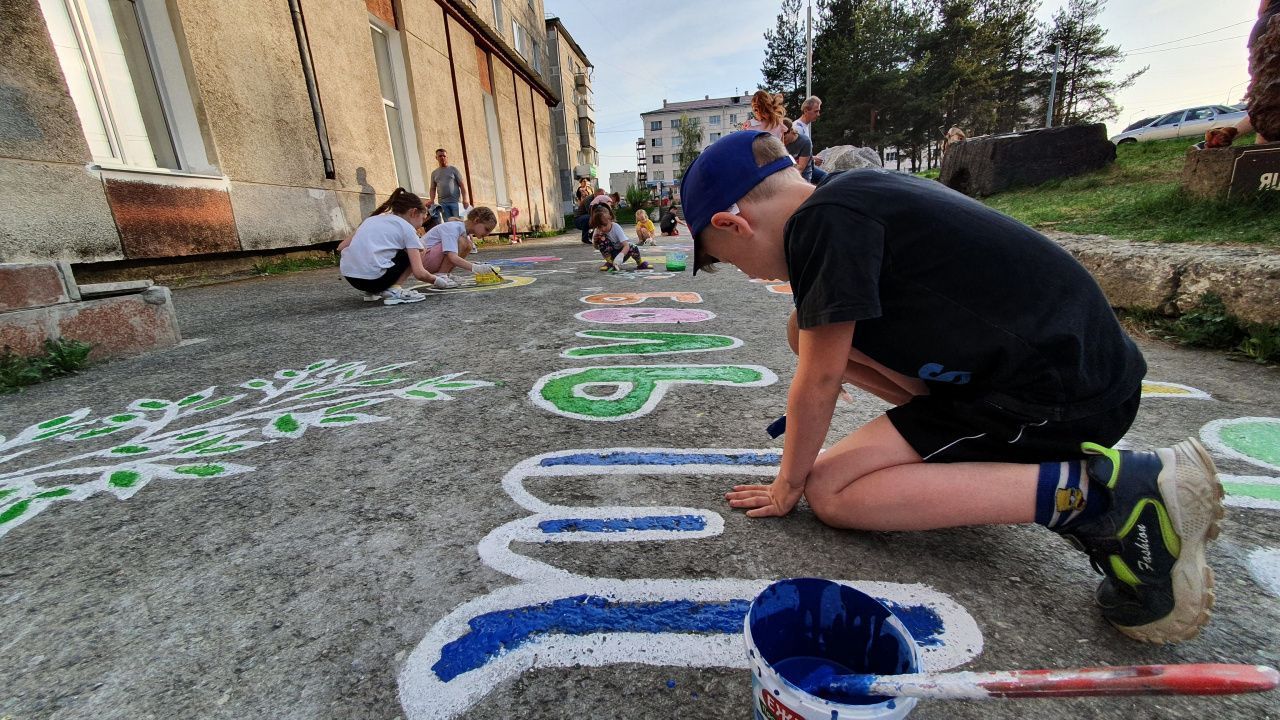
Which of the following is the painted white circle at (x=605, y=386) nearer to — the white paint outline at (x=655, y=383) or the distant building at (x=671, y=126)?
the white paint outline at (x=655, y=383)

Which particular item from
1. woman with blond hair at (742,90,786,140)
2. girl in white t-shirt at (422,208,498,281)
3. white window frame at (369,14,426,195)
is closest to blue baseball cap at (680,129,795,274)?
woman with blond hair at (742,90,786,140)

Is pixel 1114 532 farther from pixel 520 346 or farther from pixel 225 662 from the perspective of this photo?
pixel 520 346

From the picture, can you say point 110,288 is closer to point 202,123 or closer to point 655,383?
point 655,383

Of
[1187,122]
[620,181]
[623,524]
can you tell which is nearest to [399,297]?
[623,524]

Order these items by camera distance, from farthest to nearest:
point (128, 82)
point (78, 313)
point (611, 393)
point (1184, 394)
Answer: point (128, 82) < point (78, 313) < point (611, 393) < point (1184, 394)

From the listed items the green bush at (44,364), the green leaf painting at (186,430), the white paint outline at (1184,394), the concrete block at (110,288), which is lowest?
the white paint outline at (1184,394)

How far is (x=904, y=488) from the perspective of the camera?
1.31m

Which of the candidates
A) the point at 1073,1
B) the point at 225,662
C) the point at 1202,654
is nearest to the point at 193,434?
the point at 225,662

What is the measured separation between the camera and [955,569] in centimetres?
130

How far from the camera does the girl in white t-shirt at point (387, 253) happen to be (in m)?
4.86

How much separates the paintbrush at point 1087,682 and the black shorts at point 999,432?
70cm

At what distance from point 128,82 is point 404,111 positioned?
221 inches

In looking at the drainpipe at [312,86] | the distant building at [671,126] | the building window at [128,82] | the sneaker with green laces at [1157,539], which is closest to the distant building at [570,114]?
the drainpipe at [312,86]

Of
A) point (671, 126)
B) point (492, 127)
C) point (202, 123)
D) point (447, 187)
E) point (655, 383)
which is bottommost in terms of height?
point (655, 383)
